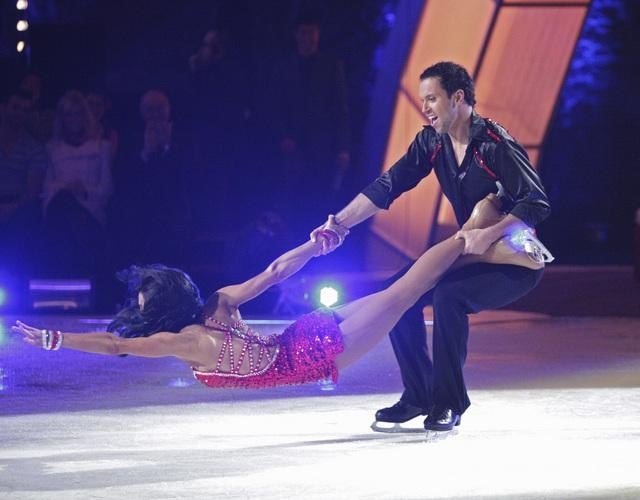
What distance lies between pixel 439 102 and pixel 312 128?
459 centimetres

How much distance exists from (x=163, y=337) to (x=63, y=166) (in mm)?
4641

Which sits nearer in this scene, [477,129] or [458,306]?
[458,306]

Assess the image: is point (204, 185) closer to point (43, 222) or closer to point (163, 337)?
point (43, 222)

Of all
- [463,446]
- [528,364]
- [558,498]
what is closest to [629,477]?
[558,498]

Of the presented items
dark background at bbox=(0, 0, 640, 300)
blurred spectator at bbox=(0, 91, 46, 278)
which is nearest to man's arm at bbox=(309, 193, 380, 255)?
dark background at bbox=(0, 0, 640, 300)

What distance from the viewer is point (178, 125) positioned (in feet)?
29.7

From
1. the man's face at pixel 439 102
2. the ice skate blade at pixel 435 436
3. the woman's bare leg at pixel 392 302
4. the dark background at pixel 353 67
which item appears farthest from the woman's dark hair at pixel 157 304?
the dark background at pixel 353 67

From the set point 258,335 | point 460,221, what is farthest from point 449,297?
point 258,335

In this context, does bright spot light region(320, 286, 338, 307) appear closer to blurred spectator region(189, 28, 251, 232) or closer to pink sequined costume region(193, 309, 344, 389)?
blurred spectator region(189, 28, 251, 232)

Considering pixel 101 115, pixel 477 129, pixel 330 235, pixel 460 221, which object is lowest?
pixel 330 235

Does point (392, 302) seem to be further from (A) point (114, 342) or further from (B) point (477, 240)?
(A) point (114, 342)

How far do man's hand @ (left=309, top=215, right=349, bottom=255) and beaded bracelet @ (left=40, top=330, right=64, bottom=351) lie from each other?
117 centimetres

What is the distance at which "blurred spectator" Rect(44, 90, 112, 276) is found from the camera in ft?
28.7

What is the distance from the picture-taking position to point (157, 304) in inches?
174
